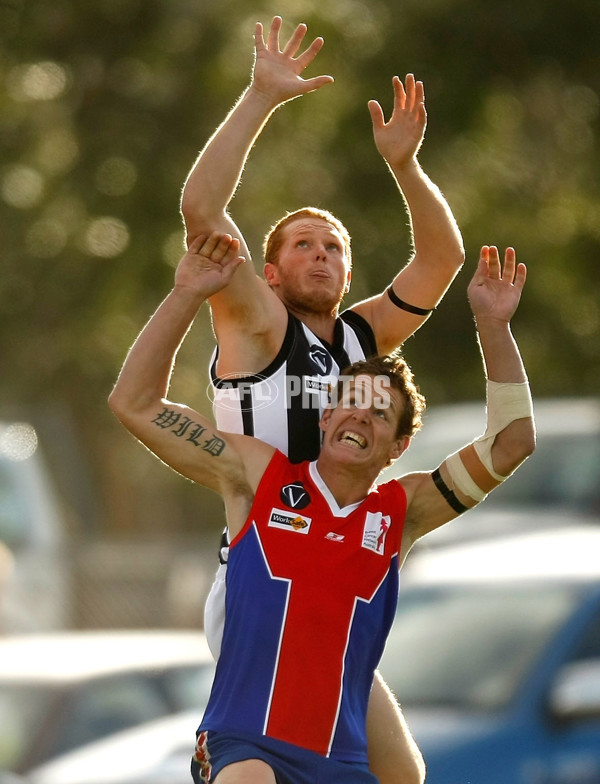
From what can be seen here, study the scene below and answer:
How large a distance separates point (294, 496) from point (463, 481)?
0.60 meters

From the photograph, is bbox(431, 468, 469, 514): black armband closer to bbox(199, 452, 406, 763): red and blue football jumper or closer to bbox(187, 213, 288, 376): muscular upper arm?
bbox(199, 452, 406, 763): red and blue football jumper

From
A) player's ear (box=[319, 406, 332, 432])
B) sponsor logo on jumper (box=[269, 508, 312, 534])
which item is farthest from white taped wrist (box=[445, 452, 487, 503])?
sponsor logo on jumper (box=[269, 508, 312, 534])

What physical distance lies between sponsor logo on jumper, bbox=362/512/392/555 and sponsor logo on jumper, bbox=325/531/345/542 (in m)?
0.07

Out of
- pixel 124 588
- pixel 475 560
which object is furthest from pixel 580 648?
pixel 124 588

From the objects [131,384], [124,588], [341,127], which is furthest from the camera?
[341,127]

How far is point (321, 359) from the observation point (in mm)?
5949

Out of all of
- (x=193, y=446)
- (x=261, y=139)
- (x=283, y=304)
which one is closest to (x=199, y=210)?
(x=283, y=304)

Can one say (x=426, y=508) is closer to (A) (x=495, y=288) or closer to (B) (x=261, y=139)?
(A) (x=495, y=288)

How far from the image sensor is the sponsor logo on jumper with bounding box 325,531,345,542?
559 centimetres

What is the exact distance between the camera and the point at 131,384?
552cm

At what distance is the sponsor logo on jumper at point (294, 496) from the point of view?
18.4 ft

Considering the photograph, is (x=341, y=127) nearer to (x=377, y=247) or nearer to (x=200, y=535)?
(x=377, y=247)

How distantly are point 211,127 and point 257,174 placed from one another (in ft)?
2.12

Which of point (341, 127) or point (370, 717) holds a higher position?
point (341, 127)
